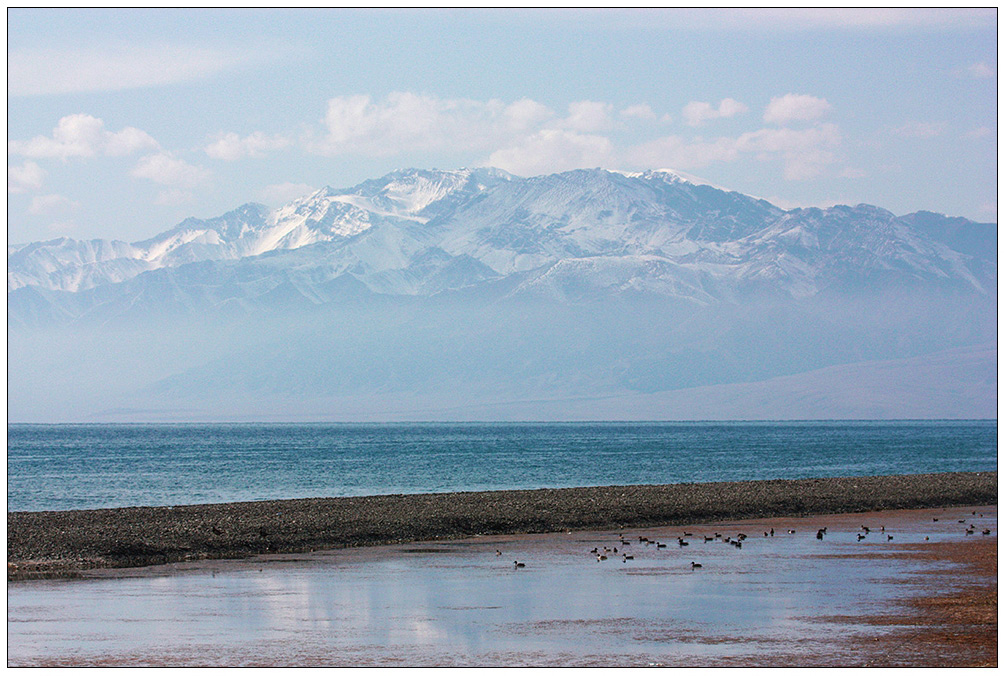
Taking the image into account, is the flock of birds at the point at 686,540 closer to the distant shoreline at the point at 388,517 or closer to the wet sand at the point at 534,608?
the wet sand at the point at 534,608

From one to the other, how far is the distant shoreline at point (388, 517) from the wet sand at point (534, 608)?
63.5 inches

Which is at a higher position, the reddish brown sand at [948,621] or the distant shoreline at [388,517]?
the reddish brown sand at [948,621]

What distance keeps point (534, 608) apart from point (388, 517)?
16367mm

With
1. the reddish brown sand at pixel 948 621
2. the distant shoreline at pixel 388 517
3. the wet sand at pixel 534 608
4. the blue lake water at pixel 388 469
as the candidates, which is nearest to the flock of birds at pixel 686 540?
the wet sand at pixel 534 608

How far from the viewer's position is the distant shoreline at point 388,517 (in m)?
29.8

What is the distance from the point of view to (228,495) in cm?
6769

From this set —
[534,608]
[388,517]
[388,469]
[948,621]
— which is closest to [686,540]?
[388,517]

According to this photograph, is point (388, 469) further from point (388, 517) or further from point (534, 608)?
point (534, 608)

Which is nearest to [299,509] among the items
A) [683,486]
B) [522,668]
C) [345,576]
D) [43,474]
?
A: [345,576]

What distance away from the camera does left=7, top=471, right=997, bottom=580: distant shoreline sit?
29766mm

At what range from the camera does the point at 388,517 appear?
3731 cm

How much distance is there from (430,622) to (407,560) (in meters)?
9.41

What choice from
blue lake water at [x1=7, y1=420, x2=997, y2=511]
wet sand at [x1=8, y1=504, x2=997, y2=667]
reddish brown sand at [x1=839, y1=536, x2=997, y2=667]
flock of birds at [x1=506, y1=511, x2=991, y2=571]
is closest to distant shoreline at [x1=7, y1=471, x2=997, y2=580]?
wet sand at [x1=8, y1=504, x2=997, y2=667]

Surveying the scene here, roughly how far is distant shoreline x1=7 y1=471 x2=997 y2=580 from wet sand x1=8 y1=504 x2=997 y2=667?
1.61 metres
